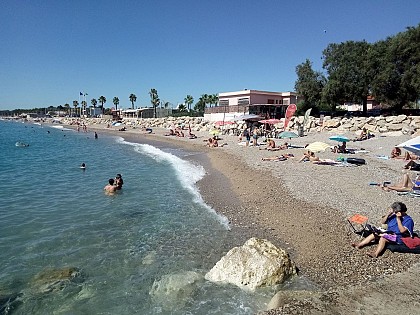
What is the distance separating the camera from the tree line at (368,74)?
3406cm

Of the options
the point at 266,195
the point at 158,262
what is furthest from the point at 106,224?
the point at 266,195

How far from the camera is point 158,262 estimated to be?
8211 mm

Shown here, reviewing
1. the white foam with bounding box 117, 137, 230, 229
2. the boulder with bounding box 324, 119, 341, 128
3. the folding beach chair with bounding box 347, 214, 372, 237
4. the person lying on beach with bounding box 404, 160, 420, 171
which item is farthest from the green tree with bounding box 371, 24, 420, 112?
the folding beach chair with bounding box 347, 214, 372, 237

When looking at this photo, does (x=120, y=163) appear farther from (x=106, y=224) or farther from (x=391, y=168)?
(x=391, y=168)

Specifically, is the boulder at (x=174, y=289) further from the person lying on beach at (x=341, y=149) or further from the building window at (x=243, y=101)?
the building window at (x=243, y=101)

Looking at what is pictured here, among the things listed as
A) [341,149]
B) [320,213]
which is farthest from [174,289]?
[341,149]

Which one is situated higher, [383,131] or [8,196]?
[383,131]

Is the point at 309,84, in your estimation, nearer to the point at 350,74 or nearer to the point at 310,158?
the point at 350,74

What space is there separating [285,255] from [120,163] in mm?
21090

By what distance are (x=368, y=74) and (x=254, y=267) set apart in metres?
38.3

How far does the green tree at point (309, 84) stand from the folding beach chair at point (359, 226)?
38.3 meters

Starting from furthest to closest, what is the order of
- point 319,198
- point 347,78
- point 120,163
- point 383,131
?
point 347,78, point 383,131, point 120,163, point 319,198

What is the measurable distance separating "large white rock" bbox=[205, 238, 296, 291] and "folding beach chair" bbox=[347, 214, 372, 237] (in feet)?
7.19

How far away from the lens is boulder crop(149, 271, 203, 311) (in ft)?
21.1
